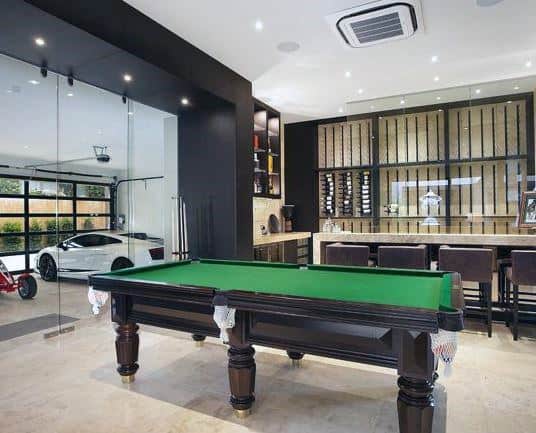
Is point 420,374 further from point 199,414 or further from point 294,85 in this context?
point 294,85

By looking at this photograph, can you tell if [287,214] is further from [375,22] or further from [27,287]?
[27,287]

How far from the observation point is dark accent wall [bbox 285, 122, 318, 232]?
322 inches

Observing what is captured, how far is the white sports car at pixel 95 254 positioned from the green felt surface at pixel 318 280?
7.37ft

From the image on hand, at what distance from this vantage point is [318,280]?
8.65ft

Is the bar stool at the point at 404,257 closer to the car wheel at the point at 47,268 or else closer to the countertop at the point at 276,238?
the countertop at the point at 276,238

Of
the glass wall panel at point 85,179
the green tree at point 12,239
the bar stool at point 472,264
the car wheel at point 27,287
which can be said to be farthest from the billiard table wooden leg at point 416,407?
the car wheel at point 27,287

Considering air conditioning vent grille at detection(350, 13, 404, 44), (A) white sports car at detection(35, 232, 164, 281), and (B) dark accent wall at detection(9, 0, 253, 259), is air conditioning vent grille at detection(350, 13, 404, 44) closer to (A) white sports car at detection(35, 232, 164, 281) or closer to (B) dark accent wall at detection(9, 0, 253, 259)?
→ (B) dark accent wall at detection(9, 0, 253, 259)

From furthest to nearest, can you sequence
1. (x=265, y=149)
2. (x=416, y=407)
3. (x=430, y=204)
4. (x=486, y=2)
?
(x=265, y=149) < (x=430, y=204) < (x=486, y=2) < (x=416, y=407)

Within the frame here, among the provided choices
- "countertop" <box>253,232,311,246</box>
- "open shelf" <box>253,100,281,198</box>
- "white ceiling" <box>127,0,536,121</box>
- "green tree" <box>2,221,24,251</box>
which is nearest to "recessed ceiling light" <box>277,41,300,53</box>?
"white ceiling" <box>127,0,536,121</box>

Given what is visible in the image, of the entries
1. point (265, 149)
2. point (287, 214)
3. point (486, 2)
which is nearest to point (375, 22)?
point (486, 2)

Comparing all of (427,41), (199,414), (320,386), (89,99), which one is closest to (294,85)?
(427,41)

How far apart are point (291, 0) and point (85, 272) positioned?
452 centimetres

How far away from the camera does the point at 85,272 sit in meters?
5.49

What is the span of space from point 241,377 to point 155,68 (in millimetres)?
3189
